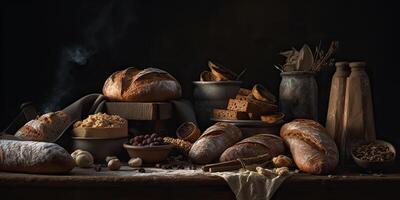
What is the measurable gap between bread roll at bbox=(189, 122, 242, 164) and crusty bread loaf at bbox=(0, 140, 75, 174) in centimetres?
74

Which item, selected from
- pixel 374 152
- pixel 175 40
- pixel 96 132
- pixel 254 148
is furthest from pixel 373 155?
pixel 175 40

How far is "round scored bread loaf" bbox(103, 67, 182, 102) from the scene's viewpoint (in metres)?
3.14

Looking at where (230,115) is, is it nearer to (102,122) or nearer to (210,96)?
(210,96)

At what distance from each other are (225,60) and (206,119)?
1.93 ft

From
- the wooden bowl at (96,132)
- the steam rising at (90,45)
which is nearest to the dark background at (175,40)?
the steam rising at (90,45)

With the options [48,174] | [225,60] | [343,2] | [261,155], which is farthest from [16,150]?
[343,2]

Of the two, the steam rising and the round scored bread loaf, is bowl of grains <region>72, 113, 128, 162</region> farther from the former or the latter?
the steam rising

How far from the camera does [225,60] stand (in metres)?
3.73

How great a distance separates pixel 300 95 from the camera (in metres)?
3.18

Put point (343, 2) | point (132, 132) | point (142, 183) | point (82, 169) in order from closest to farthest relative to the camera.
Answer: point (142, 183) → point (82, 169) → point (132, 132) → point (343, 2)

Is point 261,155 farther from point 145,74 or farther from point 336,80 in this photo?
point 145,74

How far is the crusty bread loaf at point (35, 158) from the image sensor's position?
2398 mm

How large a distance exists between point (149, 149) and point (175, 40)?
1252 mm

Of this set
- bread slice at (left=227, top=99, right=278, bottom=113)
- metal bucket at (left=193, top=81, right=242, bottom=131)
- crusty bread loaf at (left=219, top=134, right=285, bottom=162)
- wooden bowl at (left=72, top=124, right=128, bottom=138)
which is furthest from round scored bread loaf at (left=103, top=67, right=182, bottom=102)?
crusty bread loaf at (left=219, top=134, right=285, bottom=162)
